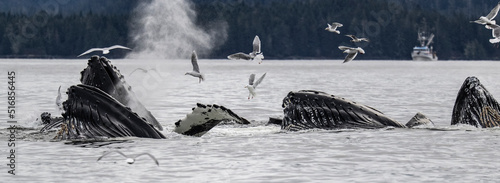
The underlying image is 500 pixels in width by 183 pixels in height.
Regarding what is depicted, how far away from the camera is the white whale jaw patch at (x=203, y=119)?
→ 2116 cm

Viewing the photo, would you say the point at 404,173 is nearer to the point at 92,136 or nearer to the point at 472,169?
the point at 472,169

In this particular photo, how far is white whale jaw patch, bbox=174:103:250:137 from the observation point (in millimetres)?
21156

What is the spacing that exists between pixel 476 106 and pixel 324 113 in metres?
3.75

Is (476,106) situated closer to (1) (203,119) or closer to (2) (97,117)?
(1) (203,119)

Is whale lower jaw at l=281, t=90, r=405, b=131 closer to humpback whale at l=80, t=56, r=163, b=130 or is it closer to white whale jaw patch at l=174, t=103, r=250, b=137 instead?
white whale jaw patch at l=174, t=103, r=250, b=137

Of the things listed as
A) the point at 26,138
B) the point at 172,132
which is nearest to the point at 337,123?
the point at 172,132

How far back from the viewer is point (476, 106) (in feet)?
77.5

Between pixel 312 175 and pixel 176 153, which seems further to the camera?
pixel 176 153

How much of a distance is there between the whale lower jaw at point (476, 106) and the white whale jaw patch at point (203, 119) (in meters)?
5.58

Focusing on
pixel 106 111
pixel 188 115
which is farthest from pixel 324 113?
pixel 106 111

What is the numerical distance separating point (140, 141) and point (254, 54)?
865 cm

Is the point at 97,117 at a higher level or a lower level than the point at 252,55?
lower

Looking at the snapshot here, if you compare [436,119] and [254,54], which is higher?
[254,54]

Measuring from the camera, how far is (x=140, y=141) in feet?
68.9
